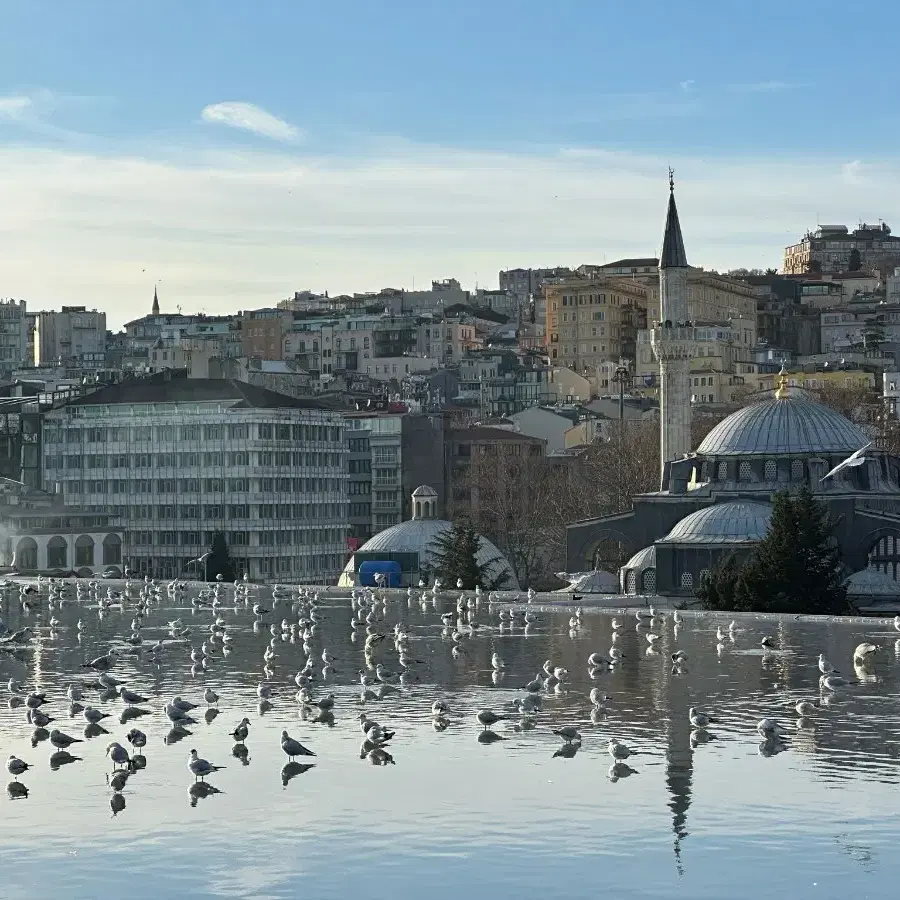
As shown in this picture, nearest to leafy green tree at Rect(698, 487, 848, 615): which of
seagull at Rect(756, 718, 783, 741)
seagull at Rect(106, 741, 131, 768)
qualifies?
seagull at Rect(756, 718, 783, 741)

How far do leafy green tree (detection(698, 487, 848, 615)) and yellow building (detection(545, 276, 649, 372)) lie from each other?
97.0m

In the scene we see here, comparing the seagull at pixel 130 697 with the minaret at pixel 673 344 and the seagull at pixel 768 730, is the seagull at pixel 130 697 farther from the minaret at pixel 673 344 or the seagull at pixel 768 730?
the minaret at pixel 673 344

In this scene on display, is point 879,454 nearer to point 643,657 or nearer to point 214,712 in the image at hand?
point 643,657

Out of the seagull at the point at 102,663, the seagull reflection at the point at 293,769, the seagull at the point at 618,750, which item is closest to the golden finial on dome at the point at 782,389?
the seagull at the point at 102,663

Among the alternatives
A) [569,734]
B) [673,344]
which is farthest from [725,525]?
[569,734]

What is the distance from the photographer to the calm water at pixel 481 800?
26531mm

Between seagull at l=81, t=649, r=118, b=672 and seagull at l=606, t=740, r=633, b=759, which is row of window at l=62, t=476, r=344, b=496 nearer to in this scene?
seagull at l=81, t=649, r=118, b=672

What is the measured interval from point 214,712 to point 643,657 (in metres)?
14.6

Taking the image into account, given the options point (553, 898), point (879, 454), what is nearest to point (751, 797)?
point (553, 898)

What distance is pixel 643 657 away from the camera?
51.5m

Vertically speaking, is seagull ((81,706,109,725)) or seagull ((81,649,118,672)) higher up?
seagull ((81,649,118,672))

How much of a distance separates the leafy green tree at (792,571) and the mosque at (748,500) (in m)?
5.08

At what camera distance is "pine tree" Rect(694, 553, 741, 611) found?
6506cm

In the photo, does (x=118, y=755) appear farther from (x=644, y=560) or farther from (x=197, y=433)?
(x=197, y=433)
